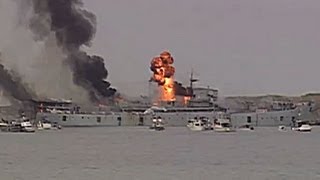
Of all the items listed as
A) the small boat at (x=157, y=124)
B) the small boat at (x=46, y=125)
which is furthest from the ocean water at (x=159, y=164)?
the small boat at (x=46, y=125)

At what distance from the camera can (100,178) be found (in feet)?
167

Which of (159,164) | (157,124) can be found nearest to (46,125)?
(157,124)

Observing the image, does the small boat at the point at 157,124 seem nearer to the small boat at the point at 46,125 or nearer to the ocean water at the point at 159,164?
the small boat at the point at 46,125

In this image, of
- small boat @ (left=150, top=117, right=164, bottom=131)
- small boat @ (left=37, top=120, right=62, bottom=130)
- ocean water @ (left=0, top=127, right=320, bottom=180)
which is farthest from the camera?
small boat @ (left=37, top=120, right=62, bottom=130)

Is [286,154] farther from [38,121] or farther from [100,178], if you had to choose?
[38,121]

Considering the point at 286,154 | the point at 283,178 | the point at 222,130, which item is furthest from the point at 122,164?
the point at 222,130

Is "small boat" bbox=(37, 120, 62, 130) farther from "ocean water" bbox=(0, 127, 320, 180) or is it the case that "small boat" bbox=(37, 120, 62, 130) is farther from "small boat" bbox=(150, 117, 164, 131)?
"ocean water" bbox=(0, 127, 320, 180)

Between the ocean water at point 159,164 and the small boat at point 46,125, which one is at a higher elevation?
the small boat at point 46,125

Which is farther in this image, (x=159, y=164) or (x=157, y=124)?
(x=157, y=124)

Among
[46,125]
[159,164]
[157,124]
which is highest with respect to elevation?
[157,124]

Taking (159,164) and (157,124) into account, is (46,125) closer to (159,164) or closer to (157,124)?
(157,124)

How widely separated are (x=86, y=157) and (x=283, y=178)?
80.0ft

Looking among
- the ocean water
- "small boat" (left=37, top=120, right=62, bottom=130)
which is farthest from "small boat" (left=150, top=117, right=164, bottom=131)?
the ocean water

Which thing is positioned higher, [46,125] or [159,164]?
[46,125]
